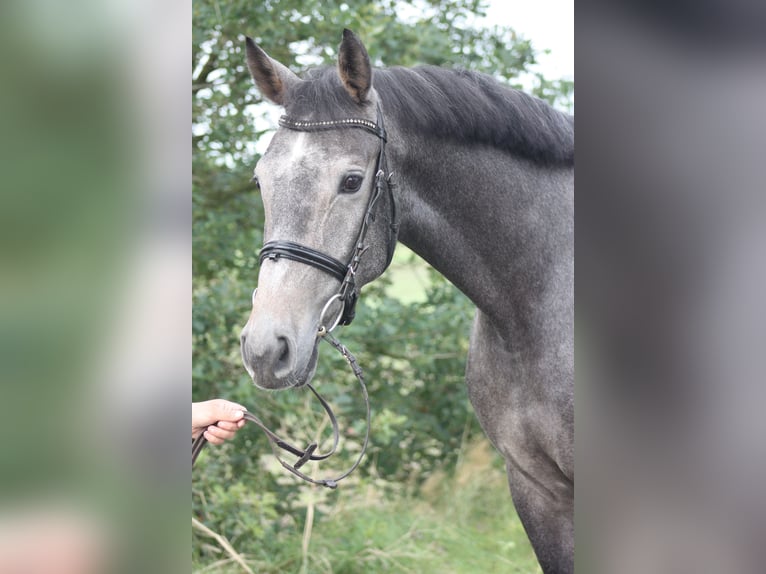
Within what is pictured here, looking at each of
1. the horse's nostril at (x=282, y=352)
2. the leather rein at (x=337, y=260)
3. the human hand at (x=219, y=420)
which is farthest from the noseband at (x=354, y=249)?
the human hand at (x=219, y=420)

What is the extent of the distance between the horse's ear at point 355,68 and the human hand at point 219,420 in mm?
830

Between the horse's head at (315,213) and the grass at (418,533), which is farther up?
the horse's head at (315,213)

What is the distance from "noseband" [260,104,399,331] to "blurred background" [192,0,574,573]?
1560mm

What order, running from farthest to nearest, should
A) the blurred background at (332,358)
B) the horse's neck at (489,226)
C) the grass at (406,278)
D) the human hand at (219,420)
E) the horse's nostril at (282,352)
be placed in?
1. the grass at (406,278)
2. the blurred background at (332,358)
3. the horse's neck at (489,226)
4. the horse's nostril at (282,352)
5. the human hand at (219,420)

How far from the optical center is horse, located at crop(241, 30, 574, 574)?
1.76m

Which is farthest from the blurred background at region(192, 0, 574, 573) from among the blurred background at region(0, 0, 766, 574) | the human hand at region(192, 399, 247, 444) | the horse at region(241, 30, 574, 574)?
the blurred background at region(0, 0, 766, 574)

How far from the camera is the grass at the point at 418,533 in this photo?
A: 3594mm

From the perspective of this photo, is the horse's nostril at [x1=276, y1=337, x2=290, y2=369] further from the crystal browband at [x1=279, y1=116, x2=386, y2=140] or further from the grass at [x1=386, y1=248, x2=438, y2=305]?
the grass at [x1=386, y1=248, x2=438, y2=305]

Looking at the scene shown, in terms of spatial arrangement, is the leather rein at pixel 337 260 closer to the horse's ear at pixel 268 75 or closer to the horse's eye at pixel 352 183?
the horse's eye at pixel 352 183

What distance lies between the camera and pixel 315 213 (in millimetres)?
1781
